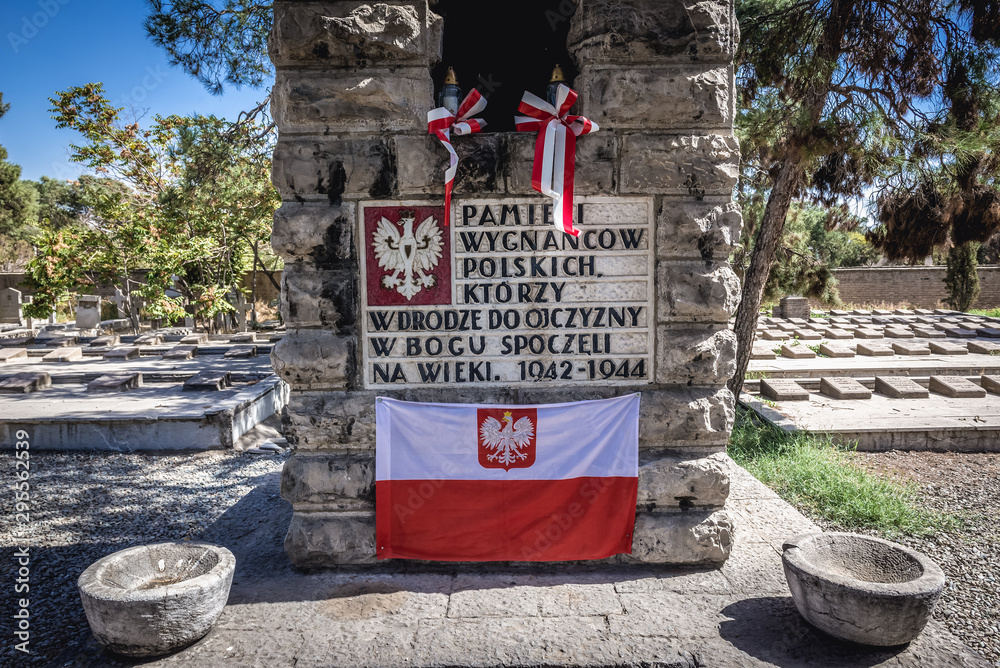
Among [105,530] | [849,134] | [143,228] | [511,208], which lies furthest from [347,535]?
[143,228]

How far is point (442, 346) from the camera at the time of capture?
148 inches

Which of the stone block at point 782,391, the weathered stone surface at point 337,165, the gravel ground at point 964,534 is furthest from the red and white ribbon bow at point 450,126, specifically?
the stone block at point 782,391

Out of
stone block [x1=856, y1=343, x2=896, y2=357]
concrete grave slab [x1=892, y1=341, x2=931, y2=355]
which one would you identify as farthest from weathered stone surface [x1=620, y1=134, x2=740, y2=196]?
concrete grave slab [x1=892, y1=341, x2=931, y2=355]

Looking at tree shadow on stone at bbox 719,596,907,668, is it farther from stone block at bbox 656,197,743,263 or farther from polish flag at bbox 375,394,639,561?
stone block at bbox 656,197,743,263

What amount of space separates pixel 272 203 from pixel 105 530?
1217 centimetres

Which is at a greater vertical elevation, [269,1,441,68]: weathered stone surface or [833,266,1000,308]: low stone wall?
[269,1,441,68]: weathered stone surface

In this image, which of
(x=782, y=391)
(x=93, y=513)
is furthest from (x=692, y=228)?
(x=782, y=391)

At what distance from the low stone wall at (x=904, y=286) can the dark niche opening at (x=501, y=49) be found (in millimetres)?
28954

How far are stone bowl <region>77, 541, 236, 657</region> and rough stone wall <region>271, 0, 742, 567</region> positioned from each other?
0.69 m

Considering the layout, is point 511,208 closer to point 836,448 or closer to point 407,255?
point 407,255

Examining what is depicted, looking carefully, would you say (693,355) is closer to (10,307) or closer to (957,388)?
(957,388)

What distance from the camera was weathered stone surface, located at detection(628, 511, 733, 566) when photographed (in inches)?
145

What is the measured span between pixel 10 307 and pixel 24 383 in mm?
18975

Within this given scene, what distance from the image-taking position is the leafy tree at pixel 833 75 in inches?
247
